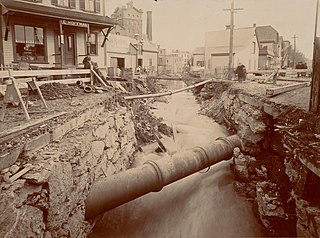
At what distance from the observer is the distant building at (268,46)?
50919mm

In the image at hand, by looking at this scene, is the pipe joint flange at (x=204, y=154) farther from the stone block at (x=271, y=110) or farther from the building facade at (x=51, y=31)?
the building facade at (x=51, y=31)

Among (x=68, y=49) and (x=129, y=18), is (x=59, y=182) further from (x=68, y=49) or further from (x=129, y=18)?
(x=129, y=18)

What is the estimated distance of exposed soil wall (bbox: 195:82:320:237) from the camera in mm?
4922

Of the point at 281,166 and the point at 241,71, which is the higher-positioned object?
the point at 241,71

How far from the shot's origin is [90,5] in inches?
728

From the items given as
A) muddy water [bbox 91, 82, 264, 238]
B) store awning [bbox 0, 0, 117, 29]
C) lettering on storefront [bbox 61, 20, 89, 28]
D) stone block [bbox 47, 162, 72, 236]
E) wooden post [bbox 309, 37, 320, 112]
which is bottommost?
muddy water [bbox 91, 82, 264, 238]

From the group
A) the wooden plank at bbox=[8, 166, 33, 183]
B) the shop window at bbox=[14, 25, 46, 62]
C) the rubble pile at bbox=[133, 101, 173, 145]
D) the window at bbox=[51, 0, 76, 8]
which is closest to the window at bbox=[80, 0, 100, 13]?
the window at bbox=[51, 0, 76, 8]

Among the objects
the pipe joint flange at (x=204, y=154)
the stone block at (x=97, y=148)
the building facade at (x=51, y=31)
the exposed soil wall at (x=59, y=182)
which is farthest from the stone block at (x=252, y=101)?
the building facade at (x=51, y=31)

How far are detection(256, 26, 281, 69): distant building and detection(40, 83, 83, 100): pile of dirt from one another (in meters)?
45.8

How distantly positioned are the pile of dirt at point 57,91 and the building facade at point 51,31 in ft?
15.5

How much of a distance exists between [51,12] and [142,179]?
11507mm

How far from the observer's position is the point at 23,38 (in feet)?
48.9

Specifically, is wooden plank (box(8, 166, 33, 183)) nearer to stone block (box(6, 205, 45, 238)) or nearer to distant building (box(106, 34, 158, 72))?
stone block (box(6, 205, 45, 238))

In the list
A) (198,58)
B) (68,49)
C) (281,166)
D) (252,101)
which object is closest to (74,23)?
(68,49)
